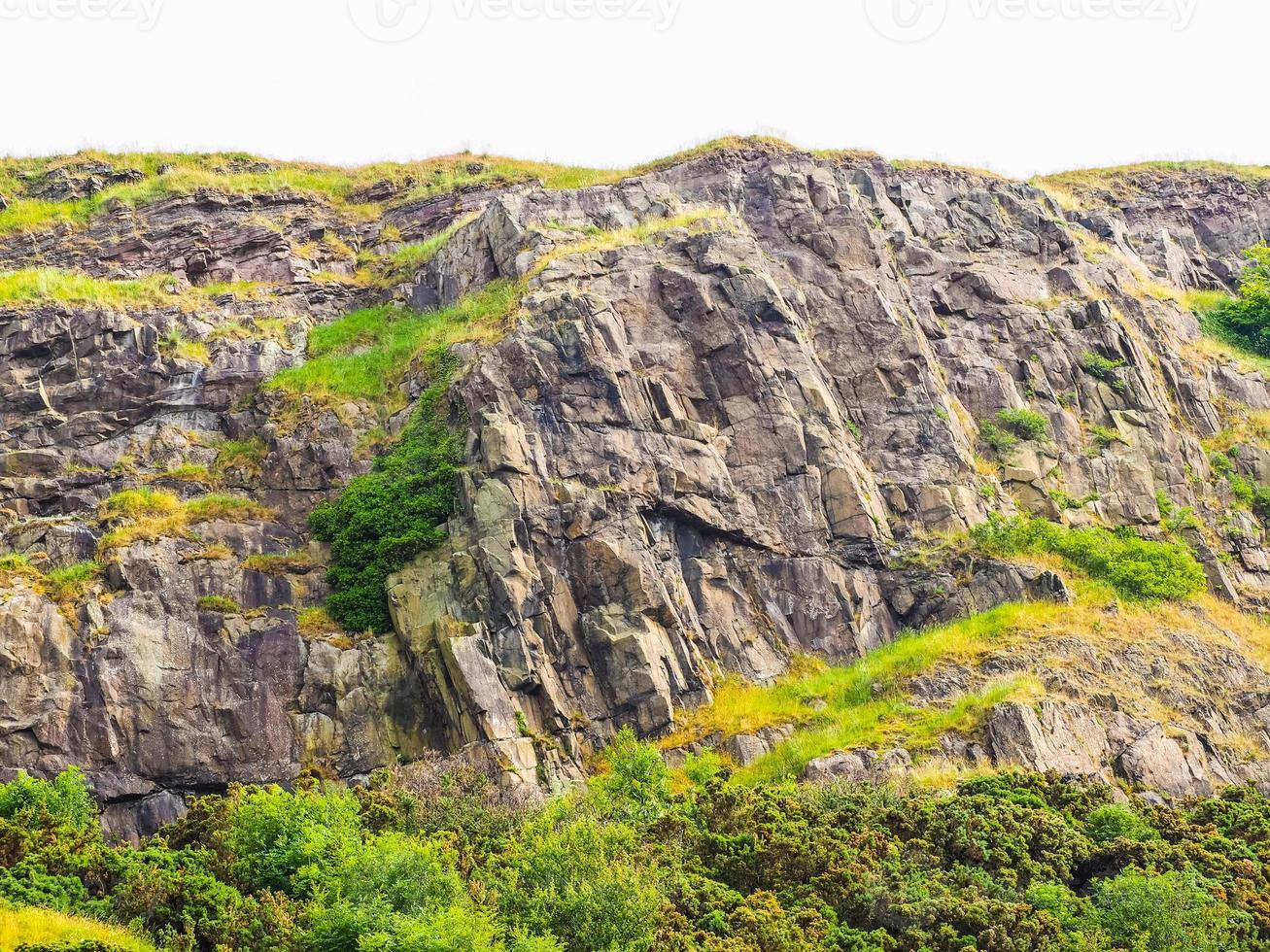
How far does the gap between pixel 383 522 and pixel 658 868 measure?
15.1 meters

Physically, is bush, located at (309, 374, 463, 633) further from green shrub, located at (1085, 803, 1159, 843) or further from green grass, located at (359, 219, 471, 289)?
green shrub, located at (1085, 803, 1159, 843)

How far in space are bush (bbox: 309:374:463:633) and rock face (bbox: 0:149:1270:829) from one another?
69cm

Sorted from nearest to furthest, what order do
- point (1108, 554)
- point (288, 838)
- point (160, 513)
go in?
point (288, 838) → point (160, 513) → point (1108, 554)

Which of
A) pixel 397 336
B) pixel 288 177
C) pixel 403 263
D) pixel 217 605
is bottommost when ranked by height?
pixel 217 605

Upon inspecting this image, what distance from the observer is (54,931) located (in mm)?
21922

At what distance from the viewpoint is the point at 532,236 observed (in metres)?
45.2

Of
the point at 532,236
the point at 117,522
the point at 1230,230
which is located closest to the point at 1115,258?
the point at 1230,230

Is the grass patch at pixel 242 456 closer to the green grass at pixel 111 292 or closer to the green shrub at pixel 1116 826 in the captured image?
the green grass at pixel 111 292

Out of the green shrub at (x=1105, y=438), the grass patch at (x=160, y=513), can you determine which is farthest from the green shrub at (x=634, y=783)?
the green shrub at (x=1105, y=438)

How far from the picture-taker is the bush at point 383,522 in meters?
35.4

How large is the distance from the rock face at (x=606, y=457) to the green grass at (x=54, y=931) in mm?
8593

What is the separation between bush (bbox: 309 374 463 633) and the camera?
116 ft

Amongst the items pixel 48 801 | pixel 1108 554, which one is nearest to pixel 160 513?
pixel 48 801

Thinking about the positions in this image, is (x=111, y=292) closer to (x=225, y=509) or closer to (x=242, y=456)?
(x=242, y=456)
